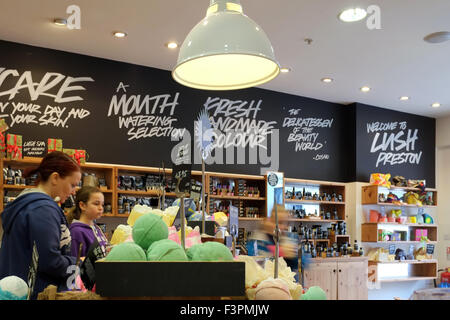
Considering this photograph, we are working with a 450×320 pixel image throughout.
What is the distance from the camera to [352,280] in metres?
7.36

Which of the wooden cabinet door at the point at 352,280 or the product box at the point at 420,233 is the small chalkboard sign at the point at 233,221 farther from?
the product box at the point at 420,233

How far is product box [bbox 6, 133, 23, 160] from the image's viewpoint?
17.0 ft

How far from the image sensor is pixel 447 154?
9.52 meters

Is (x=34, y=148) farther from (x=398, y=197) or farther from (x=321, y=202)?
(x=398, y=197)

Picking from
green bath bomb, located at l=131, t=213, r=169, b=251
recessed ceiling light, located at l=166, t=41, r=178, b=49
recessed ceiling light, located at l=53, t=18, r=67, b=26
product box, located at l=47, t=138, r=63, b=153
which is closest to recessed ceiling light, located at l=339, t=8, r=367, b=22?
recessed ceiling light, located at l=166, t=41, r=178, b=49

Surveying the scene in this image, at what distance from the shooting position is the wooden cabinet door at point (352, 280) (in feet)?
Answer: 23.8

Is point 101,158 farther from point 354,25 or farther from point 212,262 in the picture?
point 212,262

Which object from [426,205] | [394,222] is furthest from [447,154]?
[394,222]

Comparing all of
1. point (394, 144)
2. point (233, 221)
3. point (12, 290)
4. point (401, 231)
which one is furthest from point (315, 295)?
point (394, 144)

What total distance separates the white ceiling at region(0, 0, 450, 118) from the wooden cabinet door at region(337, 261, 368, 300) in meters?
2.79

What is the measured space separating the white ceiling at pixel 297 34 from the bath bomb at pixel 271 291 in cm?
395

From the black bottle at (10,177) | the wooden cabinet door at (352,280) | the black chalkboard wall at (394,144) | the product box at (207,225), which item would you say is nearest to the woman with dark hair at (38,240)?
the product box at (207,225)

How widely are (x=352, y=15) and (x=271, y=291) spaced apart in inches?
174

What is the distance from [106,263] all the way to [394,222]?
26.1 feet
